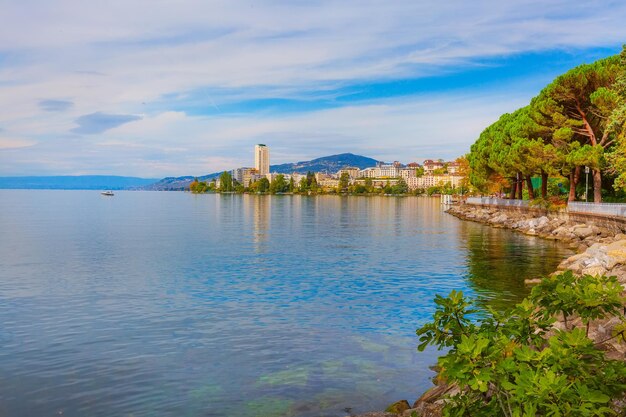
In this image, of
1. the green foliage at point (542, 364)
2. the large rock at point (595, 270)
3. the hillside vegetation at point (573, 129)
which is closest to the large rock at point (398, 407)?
the green foliage at point (542, 364)

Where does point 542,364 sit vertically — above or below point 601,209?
above

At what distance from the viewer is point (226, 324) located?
65.9 feet

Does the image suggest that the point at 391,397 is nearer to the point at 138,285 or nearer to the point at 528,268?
the point at 138,285

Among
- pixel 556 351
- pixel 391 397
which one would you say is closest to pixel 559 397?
pixel 556 351

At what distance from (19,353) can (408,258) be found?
2834 cm

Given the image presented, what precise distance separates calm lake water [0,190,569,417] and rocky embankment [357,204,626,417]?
65.6 inches

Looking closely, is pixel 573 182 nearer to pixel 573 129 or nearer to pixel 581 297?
pixel 573 129

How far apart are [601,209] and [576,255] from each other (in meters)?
18.9

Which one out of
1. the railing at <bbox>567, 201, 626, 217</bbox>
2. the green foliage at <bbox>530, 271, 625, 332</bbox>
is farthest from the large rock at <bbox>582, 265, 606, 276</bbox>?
the green foliage at <bbox>530, 271, 625, 332</bbox>

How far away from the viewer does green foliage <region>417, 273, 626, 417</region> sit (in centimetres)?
547

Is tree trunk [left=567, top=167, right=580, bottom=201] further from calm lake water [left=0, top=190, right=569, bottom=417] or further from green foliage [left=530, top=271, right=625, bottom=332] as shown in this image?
green foliage [left=530, top=271, right=625, bottom=332]

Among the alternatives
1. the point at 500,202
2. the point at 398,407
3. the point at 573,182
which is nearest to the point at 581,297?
the point at 398,407

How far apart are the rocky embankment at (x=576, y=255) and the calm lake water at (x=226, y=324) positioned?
5.47 ft

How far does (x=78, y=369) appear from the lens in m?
15.2
